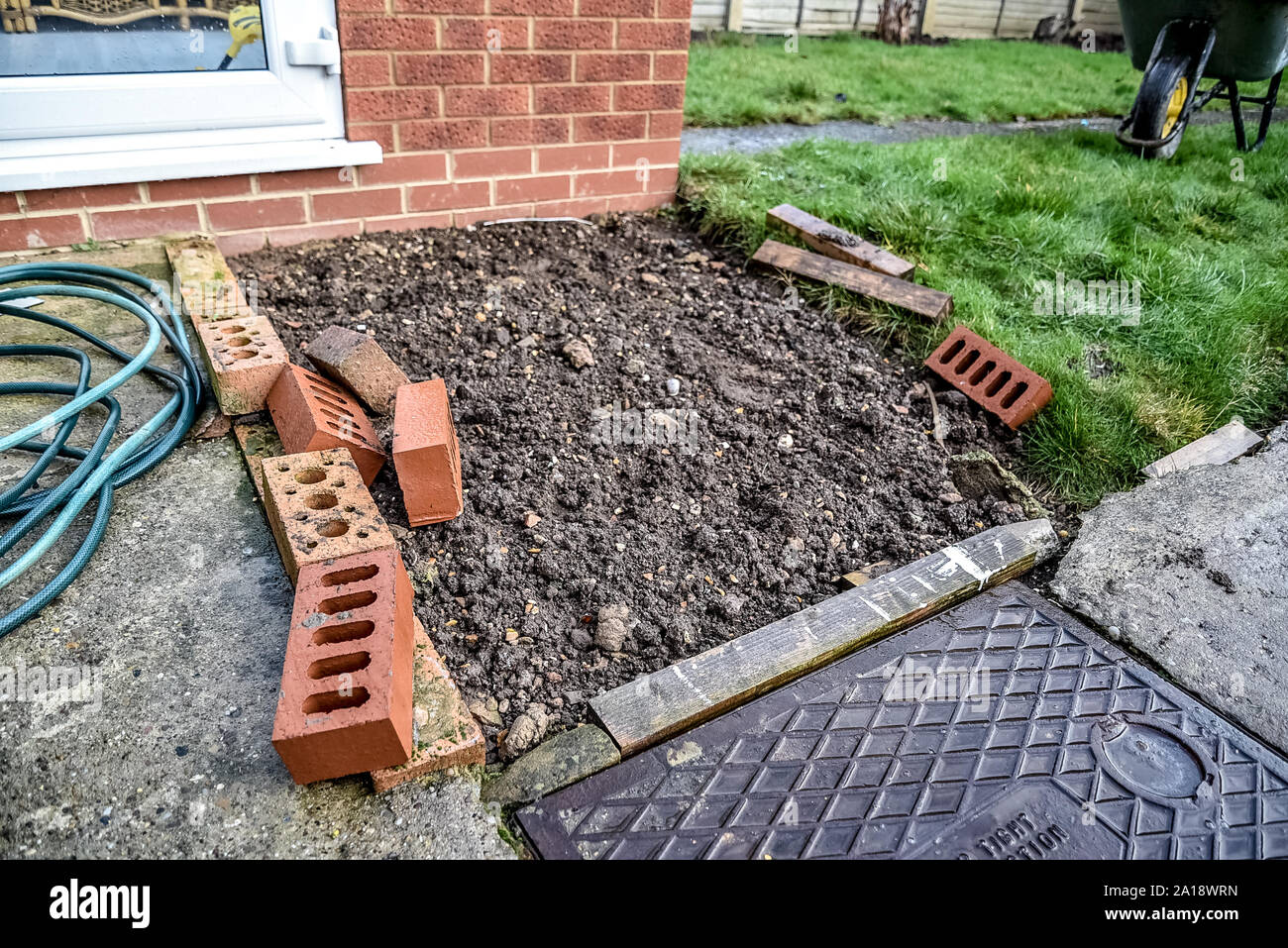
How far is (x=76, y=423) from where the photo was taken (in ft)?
7.24

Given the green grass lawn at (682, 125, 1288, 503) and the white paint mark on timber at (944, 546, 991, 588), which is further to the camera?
the green grass lawn at (682, 125, 1288, 503)

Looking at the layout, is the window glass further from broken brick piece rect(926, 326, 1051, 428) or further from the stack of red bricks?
broken brick piece rect(926, 326, 1051, 428)

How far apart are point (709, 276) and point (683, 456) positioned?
4.22ft

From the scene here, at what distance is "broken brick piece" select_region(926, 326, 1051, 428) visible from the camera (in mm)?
2650

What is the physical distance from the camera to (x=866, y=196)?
4137 millimetres

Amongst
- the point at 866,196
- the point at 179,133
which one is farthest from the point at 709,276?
the point at 179,133

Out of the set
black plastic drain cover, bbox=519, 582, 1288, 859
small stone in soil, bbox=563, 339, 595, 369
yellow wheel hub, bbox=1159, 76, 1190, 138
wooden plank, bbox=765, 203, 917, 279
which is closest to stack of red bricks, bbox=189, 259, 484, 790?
black plastic drain cover, bbox=519, 582, 1288, 859

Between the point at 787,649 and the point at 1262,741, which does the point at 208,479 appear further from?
the point at 1262,741

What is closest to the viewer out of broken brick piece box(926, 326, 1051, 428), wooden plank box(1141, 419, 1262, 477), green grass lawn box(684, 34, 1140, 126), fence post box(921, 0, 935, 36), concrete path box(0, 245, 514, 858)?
concrete path box(0, 245, 514, 858)

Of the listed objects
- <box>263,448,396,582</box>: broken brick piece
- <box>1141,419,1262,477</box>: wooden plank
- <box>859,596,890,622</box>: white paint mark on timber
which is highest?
<box>263,448,396,582</box>: broken brick piece

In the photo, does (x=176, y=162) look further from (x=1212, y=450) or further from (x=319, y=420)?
(x=1212, y=450)

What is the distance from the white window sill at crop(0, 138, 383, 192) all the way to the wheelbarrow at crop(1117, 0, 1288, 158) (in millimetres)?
4405

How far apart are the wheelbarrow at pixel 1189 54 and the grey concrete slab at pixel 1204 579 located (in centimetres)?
330

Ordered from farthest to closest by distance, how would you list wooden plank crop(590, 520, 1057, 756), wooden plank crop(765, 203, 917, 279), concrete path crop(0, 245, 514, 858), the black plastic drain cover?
wooden plank crop(765, 203, 917, 279)
wooden plank crop(590, 520, 1057, 756)
the black plastic drain cover
concrete path crop(0, 245, 514, 858)
